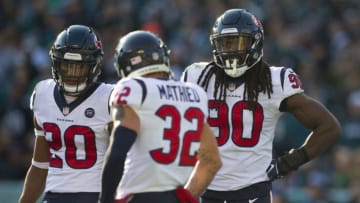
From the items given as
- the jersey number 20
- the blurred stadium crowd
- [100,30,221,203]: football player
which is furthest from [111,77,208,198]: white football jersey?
the blurred stadium crowd

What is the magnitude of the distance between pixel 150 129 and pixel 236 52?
1441 millimetres

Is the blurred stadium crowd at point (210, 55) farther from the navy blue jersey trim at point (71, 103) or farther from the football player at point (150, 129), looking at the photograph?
the football player at point (150, 129)

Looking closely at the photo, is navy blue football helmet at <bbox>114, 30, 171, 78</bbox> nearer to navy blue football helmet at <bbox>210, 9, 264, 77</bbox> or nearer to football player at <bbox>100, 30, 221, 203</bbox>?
football player at <bbox>100, 30, 221, 203</bbox>

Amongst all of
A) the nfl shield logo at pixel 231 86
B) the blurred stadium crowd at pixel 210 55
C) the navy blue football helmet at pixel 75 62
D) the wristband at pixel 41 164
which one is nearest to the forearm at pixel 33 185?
the wristband at pixel 41 164

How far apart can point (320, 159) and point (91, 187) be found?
18.5 ft

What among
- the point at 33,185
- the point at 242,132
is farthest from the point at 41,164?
the point at 242,132

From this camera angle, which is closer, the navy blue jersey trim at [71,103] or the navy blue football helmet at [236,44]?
the navy blue jersey trim at [71,103]

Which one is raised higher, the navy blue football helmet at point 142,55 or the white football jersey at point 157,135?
the navy blue football helmet at point 142,55

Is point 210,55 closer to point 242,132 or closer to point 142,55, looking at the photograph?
point 242,132

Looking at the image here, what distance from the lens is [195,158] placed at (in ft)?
18.6

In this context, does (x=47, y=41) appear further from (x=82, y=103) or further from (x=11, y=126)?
(x=82, y=103)

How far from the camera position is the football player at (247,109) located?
22.2ft

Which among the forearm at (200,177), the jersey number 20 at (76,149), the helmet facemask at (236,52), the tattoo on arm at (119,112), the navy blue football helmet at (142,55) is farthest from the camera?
the helmet facemask at (236,52)

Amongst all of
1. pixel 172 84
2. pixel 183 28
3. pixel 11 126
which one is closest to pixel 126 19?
pixel 183 28
